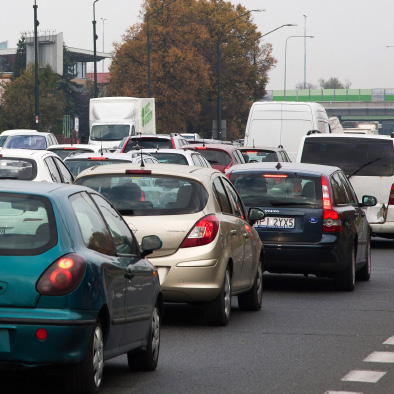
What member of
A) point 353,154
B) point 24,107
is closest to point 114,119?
point 24,107

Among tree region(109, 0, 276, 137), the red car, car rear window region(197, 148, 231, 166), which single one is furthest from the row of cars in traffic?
tree region(109, 0, 276, 137)

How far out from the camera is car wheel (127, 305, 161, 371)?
7.86 meters

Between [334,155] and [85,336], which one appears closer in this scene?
[85,336]

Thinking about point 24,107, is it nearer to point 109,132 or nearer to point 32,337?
point 109,132

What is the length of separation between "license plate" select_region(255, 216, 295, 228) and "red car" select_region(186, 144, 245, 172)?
13407 millimetres

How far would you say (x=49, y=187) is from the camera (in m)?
6.88

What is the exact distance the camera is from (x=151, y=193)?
10648 millimetres

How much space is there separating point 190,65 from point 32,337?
80862 mm

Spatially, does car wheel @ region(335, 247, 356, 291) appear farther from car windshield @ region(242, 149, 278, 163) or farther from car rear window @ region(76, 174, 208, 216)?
car windshield @ region(242, 149, 278, 163)

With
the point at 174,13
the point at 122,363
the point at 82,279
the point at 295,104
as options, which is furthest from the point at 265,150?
the point at 174,13

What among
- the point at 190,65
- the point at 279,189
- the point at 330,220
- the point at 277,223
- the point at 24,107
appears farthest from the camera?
the point at 190,65

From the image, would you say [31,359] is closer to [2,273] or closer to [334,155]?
[2,273]

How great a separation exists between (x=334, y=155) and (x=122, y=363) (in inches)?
505

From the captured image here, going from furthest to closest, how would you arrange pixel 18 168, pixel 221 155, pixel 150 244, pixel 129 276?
pixel 221 155
pixel 18 168
pixel 150 244
pixel 129 276
